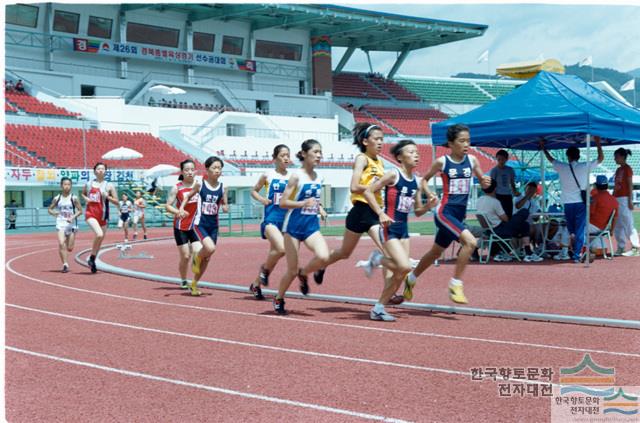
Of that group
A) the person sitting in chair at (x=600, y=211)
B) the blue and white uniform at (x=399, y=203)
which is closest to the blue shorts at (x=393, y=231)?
the blue and white uniform at (x=399, y=203)

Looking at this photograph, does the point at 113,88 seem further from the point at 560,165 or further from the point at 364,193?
the point at 364,193

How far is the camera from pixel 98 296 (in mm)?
10664

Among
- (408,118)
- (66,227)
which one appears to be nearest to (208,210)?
(66,227)

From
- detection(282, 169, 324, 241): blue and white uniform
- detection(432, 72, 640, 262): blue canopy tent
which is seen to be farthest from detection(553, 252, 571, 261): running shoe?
detection(282, 169, 324, 241): blue and white uniform

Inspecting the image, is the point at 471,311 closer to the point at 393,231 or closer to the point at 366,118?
the point at 393,231

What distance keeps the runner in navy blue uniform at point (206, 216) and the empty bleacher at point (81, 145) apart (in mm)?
26870

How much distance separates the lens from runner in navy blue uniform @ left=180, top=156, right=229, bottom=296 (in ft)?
34.6

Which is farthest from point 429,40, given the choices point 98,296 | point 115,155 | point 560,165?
point 98,296

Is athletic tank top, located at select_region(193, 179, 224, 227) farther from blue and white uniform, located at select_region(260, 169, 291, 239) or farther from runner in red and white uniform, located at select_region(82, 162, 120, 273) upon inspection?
runner in red and white uniform, located at select_region(82, 162, 120, 273)

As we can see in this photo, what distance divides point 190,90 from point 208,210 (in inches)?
1545

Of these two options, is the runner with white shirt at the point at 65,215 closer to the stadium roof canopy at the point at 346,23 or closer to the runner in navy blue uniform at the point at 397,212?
the runner in navy blue uniform at the point at 397,212

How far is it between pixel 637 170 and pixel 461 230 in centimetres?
5388

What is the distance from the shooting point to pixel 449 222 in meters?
8.57

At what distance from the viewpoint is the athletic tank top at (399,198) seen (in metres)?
8.09
